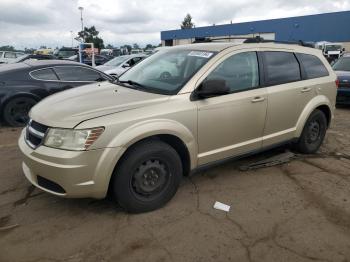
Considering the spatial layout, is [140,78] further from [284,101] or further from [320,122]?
[320,122]

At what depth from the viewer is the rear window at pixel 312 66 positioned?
16.9 feet

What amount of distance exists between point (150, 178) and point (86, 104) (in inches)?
39.6

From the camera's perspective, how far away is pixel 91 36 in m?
63.7

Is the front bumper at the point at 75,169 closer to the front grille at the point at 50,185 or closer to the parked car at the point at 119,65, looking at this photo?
the front grille at the point at 50,185

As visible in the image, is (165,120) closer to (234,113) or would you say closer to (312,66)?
(234,113)

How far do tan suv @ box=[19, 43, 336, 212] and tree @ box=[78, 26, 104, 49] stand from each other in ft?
190

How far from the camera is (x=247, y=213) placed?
12.1 ft

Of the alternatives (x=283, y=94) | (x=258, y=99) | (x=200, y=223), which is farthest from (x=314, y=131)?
(x=200, y=223)

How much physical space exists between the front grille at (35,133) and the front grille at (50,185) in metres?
0.33

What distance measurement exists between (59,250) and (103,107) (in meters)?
1.37

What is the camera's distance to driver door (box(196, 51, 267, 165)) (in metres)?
3.89

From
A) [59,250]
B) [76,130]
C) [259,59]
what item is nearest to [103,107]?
[76,130]

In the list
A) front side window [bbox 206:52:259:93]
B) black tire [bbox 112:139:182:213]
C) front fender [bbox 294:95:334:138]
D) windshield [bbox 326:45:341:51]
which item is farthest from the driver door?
windshield [bbox 326:45:341:51]

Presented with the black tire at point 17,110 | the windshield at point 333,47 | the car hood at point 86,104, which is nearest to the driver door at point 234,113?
the car hood at point 86,104
